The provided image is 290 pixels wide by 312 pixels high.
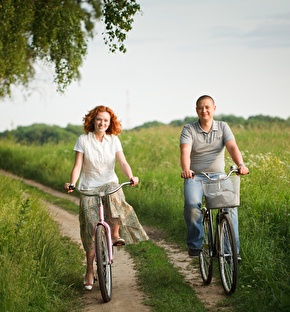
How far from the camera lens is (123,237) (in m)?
7.64

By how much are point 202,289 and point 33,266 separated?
2.05 metres

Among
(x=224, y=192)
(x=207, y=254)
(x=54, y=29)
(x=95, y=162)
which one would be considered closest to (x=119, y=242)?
(x=95, y=162)

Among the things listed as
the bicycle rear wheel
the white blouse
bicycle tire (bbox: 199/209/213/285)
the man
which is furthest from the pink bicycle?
bicycle tire (bbox: 199/209/213/285)

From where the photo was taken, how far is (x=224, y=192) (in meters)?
7.00

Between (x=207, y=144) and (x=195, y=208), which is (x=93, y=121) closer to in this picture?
(x=207, y=144)

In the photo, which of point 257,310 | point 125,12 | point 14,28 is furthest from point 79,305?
point 14,28

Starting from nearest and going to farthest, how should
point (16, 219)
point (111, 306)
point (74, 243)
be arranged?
point (111, 306) → point (16, 219) → point (74, 243)

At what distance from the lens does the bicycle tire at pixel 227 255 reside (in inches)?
270

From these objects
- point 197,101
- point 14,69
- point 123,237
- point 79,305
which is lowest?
point 79,305

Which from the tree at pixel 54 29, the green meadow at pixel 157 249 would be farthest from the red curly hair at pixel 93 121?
the tree at pixel 54 29

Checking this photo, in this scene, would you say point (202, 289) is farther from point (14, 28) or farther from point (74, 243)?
point (14, 28)

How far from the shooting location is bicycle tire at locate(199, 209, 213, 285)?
7562 mm

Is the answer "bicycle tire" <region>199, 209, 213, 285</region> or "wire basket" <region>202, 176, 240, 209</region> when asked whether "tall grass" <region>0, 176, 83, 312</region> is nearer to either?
"bicycle tire" <region>199, 209, 213, 285</region>

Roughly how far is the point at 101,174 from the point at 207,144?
1.31 meters
